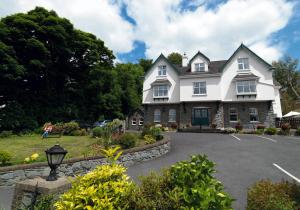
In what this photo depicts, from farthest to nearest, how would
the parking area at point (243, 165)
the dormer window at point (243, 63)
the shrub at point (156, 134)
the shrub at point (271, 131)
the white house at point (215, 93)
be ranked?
the dormer window at point (243, 63) → the white house at point (215, 93) → the shrub at point (271, 131) → the shrub at point (156, 134) → the parking area at point (243, 165)

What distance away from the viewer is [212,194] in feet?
8.47

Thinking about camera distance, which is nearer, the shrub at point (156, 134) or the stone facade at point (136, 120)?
the shrub at point (156, 134)

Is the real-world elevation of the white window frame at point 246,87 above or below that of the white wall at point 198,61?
below

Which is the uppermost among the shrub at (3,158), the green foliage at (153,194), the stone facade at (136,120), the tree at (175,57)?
the tree at (175,57)

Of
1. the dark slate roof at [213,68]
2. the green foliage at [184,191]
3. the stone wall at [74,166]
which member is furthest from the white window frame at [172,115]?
the green foliage at [184,191]

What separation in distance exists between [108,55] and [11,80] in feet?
46.6

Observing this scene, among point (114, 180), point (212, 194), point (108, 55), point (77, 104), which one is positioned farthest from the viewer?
point (108, 55)

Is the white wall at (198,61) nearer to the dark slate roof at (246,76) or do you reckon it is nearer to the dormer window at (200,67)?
the dormer window at (200,67)

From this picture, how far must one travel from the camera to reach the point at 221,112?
1090 inches

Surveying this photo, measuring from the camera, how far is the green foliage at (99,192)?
287cm

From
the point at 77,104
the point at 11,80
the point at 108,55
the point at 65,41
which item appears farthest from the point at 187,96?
the point at 11,80

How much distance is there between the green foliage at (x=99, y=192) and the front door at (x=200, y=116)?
2654cm

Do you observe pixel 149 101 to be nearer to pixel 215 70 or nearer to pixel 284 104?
pixel 215 70

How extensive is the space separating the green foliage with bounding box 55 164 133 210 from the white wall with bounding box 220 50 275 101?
27.1m
